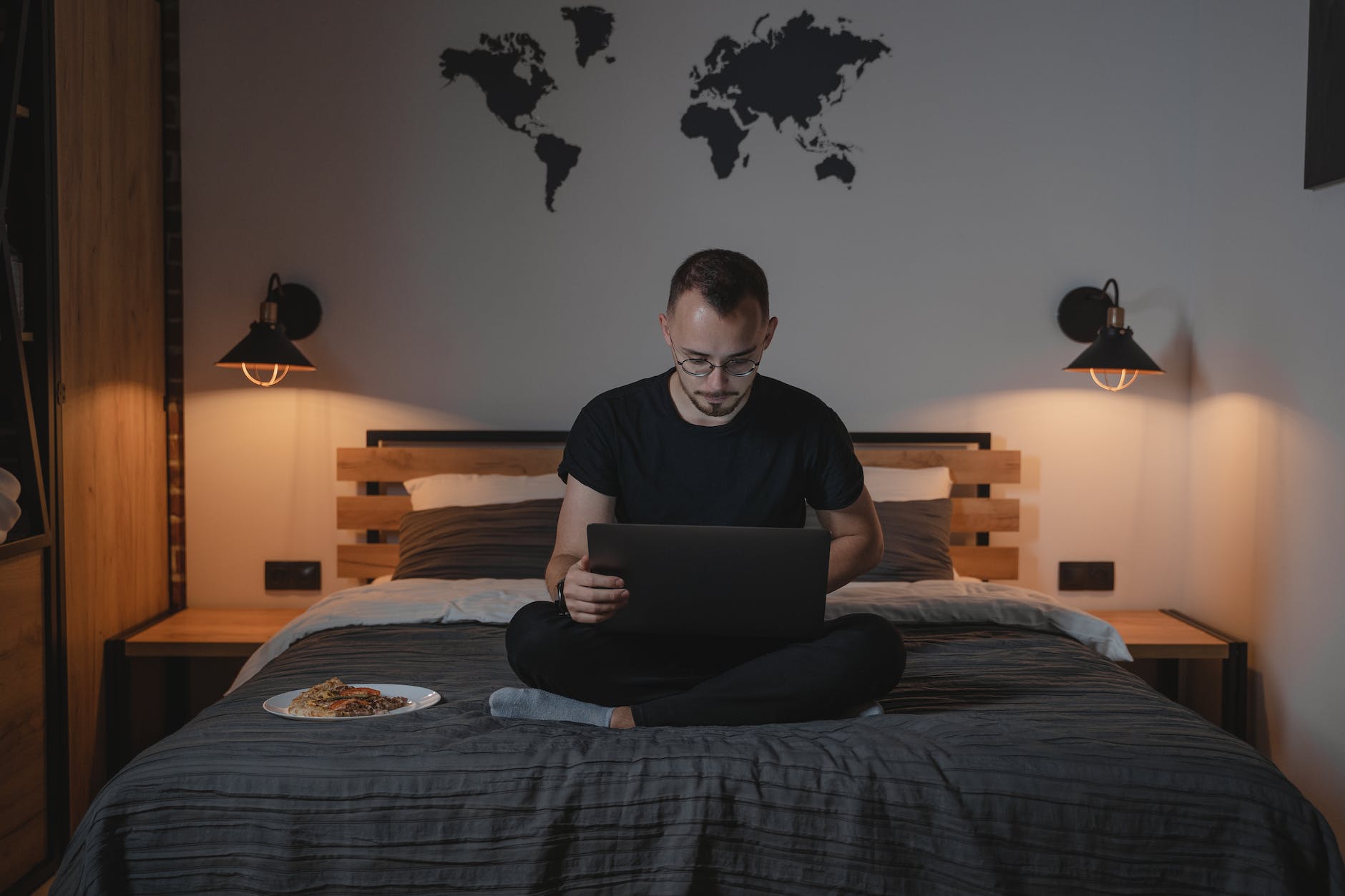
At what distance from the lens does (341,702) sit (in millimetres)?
1716

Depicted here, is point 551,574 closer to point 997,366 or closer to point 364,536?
point 364,536

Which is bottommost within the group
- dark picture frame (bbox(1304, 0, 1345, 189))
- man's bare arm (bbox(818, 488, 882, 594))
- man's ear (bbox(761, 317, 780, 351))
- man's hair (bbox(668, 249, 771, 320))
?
man's bare arm (bbox(818, 488, 882, 594))

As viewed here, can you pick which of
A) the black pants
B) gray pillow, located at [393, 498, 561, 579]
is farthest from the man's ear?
gray pillow, located at [393, 498, 561, 579]

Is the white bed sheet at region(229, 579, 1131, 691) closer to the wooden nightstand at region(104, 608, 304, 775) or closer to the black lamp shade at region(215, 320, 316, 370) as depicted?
the wooden nightstand at region(104, 608, 304, 775)

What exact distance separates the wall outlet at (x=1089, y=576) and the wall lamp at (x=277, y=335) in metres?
2.31

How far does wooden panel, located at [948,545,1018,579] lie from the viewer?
3.18 meters

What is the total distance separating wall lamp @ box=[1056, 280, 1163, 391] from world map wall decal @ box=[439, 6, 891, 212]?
0.84 meters

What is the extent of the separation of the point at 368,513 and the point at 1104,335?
2.18 metres

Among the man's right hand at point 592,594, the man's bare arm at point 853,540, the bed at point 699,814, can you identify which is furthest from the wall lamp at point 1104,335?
the man's right hand at point 592,594

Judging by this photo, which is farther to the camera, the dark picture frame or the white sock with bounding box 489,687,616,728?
the dark picture frame

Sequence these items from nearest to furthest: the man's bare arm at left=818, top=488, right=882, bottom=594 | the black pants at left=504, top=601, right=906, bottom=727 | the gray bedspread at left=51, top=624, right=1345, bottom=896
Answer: the gray bedspread at left=51, top=624, right=1345, bottom=896
the black pants at left=504, top=601, right=906, bottom=727
the man's bare arm at left=818, top=488, right=882, bottom=594

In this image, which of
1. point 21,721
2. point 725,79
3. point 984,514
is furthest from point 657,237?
point 21,721

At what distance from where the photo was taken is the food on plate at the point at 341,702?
1686mm

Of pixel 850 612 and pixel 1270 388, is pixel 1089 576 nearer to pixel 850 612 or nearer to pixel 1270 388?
pixel 1270 388
